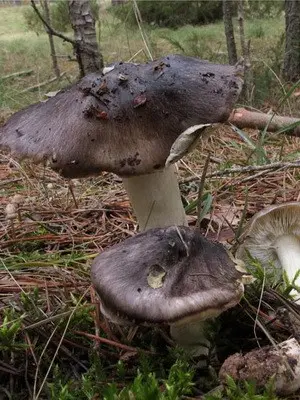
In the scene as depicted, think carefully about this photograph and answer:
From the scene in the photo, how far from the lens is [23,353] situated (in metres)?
1.55

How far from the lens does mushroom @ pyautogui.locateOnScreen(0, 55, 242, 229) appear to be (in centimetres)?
148

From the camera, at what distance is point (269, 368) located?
1.29 m

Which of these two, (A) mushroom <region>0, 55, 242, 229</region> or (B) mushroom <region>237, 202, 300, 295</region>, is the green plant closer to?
(A) mushroom <region>0, 55, 242, 229</region>

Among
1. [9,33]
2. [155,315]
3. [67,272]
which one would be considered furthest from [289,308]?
[9,33]

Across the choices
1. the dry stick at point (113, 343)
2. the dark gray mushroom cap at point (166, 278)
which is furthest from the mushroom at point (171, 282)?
the dry stick at point (113, 343)

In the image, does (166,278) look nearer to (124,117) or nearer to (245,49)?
(124,117)

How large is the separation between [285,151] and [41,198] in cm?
149

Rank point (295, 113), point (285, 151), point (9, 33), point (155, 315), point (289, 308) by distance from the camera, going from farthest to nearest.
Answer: point (9, 33) < point (295, 113) < point (285, 151) < point (289, 308) < point (155, 315)

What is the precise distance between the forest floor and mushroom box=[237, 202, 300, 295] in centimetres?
5

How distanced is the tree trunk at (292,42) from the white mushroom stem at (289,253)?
3.38m

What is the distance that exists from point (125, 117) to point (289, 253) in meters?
0.73

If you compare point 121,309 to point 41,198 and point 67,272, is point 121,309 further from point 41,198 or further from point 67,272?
point 41,198

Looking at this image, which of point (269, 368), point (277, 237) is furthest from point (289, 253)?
point (269, 368)

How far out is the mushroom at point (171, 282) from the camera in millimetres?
1284
